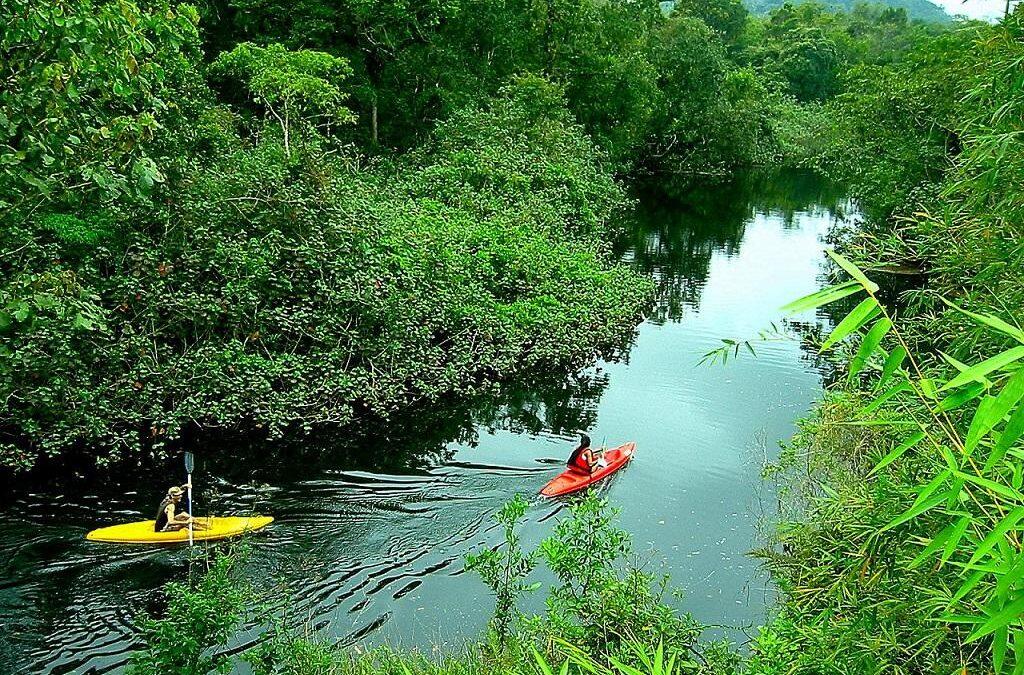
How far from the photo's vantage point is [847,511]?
239 inches

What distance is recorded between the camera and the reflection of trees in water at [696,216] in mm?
23734

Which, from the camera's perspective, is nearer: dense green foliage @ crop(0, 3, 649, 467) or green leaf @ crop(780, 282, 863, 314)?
green leaf @ crop(780, 282, 863, 314)

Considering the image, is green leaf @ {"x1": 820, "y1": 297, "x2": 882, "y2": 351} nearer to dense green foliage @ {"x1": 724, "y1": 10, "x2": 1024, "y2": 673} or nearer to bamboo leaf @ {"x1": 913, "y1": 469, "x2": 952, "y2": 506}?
dense green foliage @ {"x1": 724, "y1": 10, "x2": 1024, "y2": 673}

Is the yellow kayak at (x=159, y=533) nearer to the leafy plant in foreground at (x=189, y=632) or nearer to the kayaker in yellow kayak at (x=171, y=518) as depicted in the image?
the kayaker in yellow kayak at (x=171, y=518)

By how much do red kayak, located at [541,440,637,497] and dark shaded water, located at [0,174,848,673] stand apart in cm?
22

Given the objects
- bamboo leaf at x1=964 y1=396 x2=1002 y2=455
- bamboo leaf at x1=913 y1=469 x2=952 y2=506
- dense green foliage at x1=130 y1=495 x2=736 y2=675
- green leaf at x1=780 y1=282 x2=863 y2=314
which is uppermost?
green leaf at x1=780 y1=282 x2=863 y2=314

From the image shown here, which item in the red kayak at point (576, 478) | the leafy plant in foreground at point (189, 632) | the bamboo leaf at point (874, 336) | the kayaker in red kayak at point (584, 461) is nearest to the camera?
the bamboo leaf at point (874, 336)

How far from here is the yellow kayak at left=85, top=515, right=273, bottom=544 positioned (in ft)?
31.8

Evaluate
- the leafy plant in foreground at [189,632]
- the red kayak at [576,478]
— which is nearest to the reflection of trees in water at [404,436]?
the red kayak at [576,478]

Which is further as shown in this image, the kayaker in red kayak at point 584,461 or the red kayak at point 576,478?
the kayaker in red kayak at point 584,461

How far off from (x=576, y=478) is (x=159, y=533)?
200 inches

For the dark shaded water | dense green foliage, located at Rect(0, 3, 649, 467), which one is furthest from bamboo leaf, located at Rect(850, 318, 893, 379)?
the dark shaded water

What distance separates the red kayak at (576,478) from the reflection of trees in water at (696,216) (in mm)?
8209

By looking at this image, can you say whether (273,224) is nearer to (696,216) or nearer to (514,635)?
(514,635)
